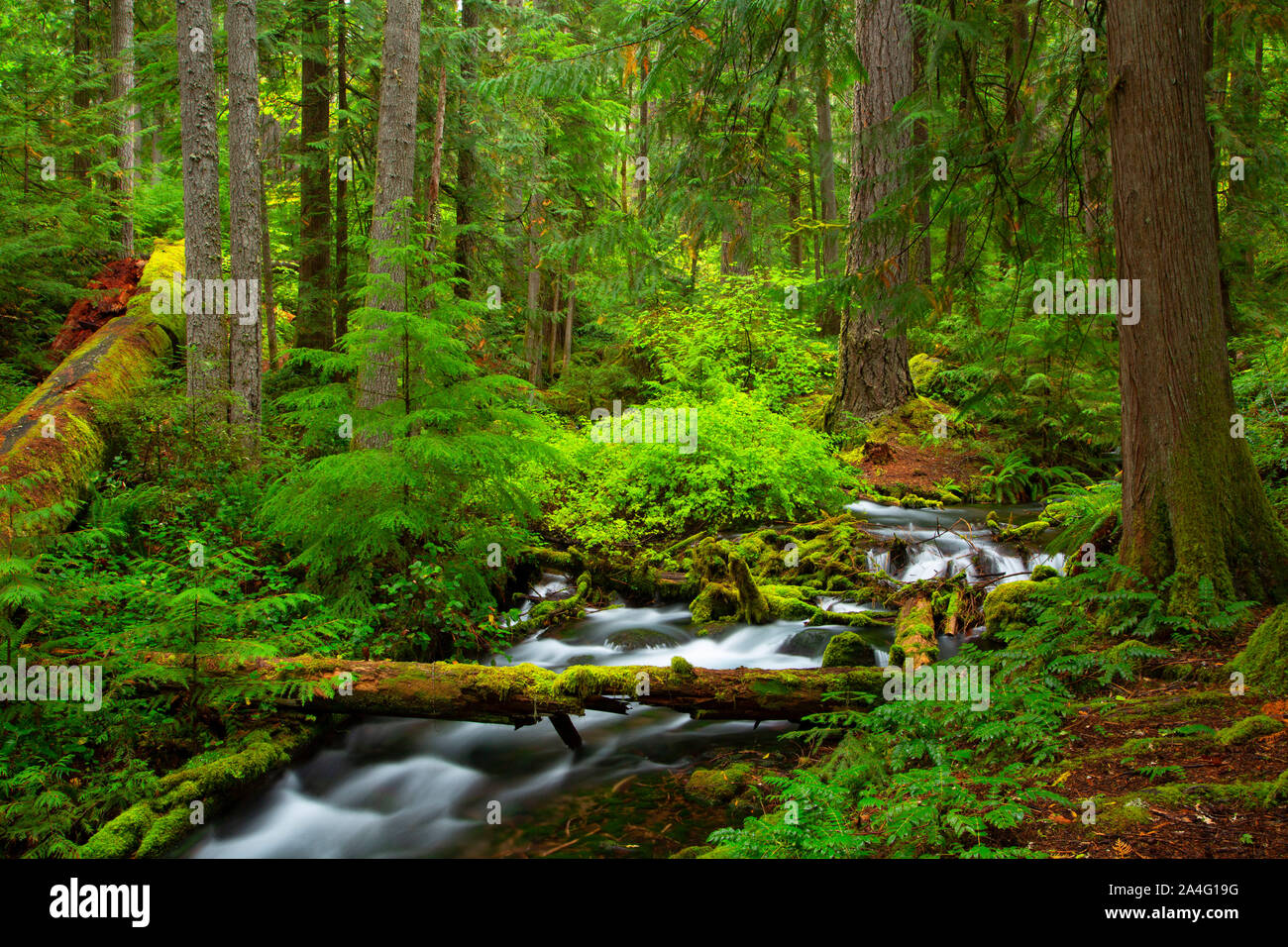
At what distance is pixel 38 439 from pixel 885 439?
478 inches

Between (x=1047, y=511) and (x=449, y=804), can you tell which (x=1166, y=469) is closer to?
(x=1047, y=511)

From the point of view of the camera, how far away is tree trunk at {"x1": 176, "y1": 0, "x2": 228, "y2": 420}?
995cm

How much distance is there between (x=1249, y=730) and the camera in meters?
3.88

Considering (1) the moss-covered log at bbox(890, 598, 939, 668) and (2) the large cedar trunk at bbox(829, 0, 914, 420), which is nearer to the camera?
(1) the moss-covered log at bbox(890, 598, 939, 668)

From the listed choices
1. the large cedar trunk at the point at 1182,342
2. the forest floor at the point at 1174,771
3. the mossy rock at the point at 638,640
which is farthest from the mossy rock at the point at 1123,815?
the mossy rock at the point at 638,640

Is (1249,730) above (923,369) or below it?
below

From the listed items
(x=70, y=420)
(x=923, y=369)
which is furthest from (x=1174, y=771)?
(x=923, y=369)

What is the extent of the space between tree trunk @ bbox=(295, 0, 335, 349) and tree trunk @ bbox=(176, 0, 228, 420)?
4.79m

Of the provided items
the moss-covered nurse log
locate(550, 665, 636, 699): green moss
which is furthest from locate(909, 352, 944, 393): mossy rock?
A: the moss-covered nurse log

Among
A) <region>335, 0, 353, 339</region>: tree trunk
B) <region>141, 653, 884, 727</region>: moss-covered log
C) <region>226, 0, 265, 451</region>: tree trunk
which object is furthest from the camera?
<region>335, 0, 353, 339</region>: tree trunk

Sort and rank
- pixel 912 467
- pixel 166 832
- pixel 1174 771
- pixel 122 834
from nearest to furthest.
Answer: pixel 1174 771
pixel 122 834
pixel 166 832
pixel 912 467

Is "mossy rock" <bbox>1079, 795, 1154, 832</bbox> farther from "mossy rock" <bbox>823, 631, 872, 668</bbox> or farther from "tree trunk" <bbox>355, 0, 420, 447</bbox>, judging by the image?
"tree trunk" <bbox>355, 0, 420, 447</bbox>

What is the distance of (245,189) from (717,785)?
418 inches

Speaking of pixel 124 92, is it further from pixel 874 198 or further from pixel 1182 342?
pixel 1182 342
